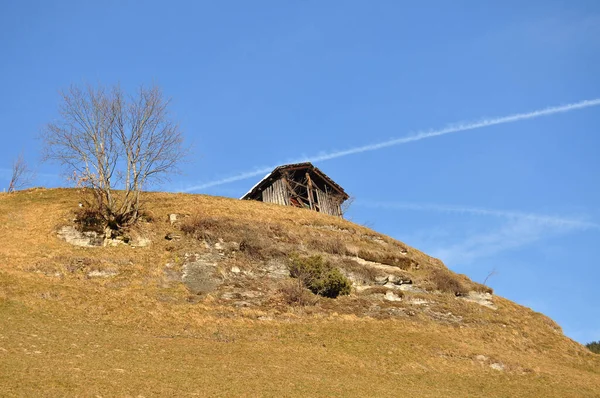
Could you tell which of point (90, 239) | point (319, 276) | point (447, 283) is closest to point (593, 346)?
point (447, 283)

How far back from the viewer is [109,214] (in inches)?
1624

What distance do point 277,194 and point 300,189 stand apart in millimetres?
4129

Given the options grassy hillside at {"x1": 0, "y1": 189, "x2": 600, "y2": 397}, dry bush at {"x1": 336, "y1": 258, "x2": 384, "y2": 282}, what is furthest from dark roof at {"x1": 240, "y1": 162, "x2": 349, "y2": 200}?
dry bush at {"x1": 336, "y1": 258, "x2": 384, "y2": 282}

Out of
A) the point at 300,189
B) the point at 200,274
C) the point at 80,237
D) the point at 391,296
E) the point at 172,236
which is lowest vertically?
the point at 391,296

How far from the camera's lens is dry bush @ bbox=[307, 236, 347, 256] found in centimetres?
4525

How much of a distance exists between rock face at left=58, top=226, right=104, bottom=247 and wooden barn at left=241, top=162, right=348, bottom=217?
2546cm

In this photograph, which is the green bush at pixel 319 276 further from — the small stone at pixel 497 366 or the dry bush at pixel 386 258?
the small stone at pixel 497 366

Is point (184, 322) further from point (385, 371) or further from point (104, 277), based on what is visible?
point (385, 371)

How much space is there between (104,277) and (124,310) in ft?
16.8

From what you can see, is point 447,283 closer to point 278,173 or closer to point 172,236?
point 172,236

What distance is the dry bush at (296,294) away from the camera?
36.4 m

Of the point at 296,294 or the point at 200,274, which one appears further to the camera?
the point at 200,274

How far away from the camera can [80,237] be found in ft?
129

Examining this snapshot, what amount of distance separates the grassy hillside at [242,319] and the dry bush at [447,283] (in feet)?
0.36
